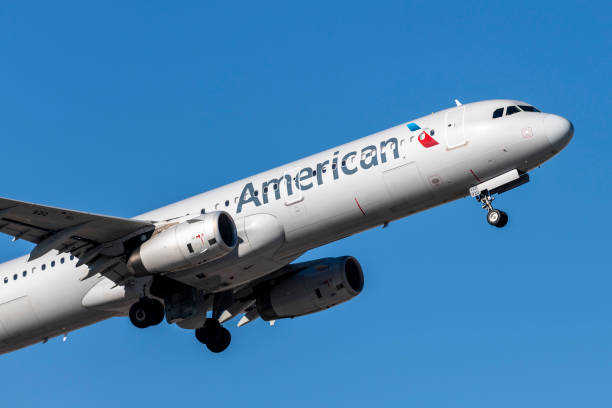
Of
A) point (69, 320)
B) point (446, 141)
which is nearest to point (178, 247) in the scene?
point (69, 320)

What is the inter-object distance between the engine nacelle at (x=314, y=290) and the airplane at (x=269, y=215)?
8.80 ft

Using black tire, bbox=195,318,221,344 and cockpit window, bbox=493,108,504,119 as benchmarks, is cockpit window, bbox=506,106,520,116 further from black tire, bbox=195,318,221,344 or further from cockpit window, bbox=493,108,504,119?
black tire, bbox=195,318,221,344

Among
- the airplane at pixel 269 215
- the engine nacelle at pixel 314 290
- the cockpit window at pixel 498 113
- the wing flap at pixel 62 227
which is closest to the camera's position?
the wing flap at pixel 62 227

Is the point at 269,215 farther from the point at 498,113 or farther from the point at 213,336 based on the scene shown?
the point at 498,113

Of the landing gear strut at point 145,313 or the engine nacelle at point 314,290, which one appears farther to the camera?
the engine nacelle at point 314,290

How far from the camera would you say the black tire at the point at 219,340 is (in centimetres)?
4269

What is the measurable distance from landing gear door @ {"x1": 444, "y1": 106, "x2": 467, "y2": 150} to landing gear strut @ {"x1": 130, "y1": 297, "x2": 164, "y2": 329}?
11.6 meters

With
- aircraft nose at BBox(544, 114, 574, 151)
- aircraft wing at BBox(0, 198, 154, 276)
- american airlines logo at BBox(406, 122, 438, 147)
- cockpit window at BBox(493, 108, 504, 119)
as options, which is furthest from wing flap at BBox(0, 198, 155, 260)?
aircraft nose at BBox(544, 114, 574, 151)

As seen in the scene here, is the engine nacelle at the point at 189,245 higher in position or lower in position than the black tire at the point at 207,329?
higher

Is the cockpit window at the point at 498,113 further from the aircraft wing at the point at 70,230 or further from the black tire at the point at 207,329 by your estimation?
the black tire at the point at 207,329

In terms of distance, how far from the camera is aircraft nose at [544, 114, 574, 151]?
120 ft

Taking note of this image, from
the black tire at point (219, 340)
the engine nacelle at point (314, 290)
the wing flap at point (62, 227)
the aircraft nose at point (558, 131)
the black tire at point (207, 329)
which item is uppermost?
the wing flap at point (62, 227)

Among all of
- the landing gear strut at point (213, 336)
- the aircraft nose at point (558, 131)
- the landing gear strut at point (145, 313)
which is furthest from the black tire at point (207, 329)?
the aircraft nose at point (558, 131)

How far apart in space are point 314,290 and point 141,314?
6.99 metres
